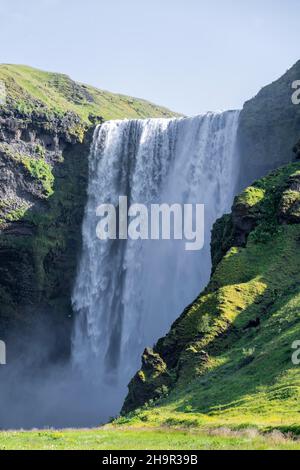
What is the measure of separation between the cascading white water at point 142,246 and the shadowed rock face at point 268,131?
1.60 metres

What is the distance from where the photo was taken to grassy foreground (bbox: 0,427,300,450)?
20703 millimetres

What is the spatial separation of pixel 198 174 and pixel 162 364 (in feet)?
118

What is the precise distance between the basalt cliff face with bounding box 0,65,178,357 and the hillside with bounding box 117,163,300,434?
102ft

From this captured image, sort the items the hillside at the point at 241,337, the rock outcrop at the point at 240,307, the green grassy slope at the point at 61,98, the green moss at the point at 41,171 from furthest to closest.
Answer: the green grassy slope at the point at 61,98, the green moss at the point at 41,171, the rock outcrop at the point at 240,307, the hillside at the point at 241,337

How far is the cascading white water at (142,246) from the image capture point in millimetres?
74750

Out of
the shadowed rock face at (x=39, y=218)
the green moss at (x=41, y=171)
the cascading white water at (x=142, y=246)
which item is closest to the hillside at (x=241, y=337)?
the cascading white water at (x=142, y=246)

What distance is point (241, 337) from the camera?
43031 mm

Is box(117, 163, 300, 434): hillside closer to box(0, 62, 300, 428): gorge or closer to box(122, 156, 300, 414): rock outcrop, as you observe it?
box(122, 156, 300, 414): rock outcrop

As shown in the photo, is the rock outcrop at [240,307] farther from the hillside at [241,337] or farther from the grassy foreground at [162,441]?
the grassy foreground at [162,441]

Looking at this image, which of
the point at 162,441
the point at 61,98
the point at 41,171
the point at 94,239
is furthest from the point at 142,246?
the point at 162,441

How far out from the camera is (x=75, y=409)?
73.2 metres

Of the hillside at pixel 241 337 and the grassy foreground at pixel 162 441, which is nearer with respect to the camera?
the grassy foreground at pixel 162 441
